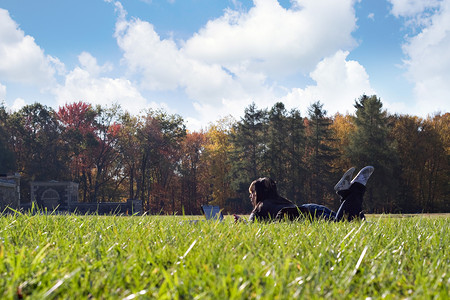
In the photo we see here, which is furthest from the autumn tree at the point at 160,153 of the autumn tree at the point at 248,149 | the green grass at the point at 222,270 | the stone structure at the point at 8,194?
the green grass at the point at 222,270

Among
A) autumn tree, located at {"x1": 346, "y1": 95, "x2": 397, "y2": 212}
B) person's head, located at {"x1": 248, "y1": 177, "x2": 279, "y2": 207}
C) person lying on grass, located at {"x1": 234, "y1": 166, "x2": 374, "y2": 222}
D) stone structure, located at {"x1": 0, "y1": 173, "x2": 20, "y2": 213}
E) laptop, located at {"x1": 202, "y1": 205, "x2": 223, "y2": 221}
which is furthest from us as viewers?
autumn tree, located at {"x1": 346, "y1": 95, "x2": 397, "y2": 212}

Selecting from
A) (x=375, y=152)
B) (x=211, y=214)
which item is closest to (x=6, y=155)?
(x=375, y=152)

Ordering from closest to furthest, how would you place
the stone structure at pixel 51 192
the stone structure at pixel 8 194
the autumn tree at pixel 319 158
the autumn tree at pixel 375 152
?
1. the stone structure at pixel 8 194
2. the stone structure at pixel 51 192
3. the autumn tree at pixel 375 152
4. the autumn tree at pixel 319 158

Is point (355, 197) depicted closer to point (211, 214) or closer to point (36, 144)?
point (211, 214)

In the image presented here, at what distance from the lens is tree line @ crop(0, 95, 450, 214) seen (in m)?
40.7

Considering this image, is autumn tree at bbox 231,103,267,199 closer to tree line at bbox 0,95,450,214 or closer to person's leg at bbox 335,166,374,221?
tree line at bbox 0,95,450,214

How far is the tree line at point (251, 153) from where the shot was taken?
40.7 m

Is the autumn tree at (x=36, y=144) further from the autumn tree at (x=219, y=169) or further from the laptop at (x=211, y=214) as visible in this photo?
the laptop at (x=211, y=214)

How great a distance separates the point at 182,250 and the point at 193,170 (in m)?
46.9

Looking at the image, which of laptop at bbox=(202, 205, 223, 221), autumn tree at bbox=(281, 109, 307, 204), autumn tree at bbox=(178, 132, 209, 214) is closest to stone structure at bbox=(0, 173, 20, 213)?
laptop at bbox=(202, 205, 223, 221)

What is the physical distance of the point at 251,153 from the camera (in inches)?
1714

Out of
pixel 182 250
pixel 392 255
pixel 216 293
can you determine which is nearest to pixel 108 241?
pixel 182 250

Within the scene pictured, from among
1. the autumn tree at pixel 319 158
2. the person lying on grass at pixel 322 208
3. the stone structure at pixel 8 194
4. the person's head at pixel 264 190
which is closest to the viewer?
the person lying on grass at pixel 322 208

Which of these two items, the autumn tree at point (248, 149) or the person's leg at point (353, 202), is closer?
the person's leg at point (353, 202)
